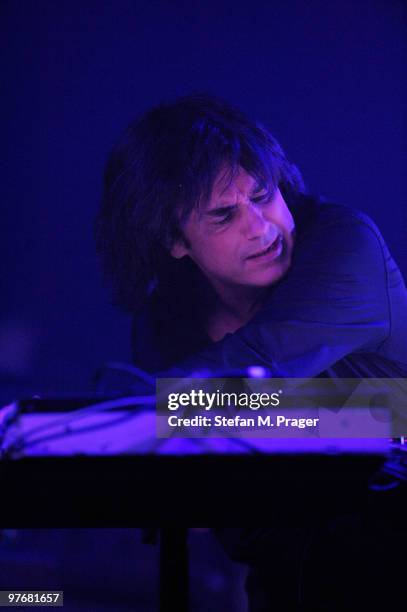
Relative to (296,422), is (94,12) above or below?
above

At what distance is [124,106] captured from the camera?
1684mm

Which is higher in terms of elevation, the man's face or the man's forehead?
the man's forehead

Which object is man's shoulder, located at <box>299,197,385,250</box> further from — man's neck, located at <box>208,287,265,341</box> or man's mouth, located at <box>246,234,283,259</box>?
man's neck, located at <box>208,287,265,341</box>

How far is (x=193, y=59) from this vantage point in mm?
1693

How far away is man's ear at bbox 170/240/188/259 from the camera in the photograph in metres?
1.67

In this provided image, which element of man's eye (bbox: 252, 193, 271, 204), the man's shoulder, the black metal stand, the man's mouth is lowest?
the black metal stand

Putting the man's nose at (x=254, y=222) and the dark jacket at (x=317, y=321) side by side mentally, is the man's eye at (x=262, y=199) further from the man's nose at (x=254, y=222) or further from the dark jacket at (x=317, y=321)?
the dark jacket at (x=317, y=321)

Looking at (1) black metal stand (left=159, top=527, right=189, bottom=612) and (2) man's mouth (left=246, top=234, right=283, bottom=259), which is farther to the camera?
(2) man's mouth (left=246, top=234, right=283, bottom=259)

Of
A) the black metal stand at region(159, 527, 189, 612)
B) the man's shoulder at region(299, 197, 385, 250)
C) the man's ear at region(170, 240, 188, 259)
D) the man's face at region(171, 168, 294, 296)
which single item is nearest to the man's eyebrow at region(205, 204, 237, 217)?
the man's face at region(171, 168, 294, 296)

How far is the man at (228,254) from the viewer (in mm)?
1613

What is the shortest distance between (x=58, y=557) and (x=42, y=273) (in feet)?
2.95

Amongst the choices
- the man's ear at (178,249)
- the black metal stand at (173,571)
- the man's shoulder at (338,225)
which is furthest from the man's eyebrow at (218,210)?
the black metal stand at (173,571)

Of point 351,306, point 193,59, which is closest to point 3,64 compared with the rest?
point 193,59

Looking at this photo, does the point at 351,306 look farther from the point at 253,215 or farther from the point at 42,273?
the point at 42,273
